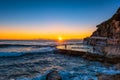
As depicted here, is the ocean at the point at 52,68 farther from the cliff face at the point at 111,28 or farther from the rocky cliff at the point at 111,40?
the cliff face at the point at 111,28

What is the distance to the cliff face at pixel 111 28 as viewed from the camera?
5029 centimetres

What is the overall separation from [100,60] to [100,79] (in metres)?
14.4

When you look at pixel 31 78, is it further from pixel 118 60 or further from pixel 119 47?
pixel 119 47

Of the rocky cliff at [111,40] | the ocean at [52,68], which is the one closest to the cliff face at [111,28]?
the rocky cliff at [111,40]

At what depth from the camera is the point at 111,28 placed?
58.8 meters

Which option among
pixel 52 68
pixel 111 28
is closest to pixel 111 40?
pixel 111 28

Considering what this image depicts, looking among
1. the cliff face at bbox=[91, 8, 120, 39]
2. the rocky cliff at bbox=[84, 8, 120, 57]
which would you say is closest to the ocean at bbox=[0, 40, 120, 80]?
A: the rocky cliff at bbox=[84, 8, 120, 57]

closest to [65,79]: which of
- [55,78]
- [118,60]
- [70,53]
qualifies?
[55,78]

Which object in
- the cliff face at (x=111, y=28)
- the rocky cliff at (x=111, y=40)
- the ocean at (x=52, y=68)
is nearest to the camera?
the ocean at (x=52, y=68)

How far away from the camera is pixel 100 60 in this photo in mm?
28625

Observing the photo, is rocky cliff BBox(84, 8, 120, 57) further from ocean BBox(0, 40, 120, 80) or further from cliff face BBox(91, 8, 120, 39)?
ocean BBox(0, 40, 120, 80)

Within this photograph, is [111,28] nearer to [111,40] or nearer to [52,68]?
[111,40]

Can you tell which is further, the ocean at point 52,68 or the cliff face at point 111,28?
the cliff face at point 111,28

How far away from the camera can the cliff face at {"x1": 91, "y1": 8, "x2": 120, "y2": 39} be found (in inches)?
1980
